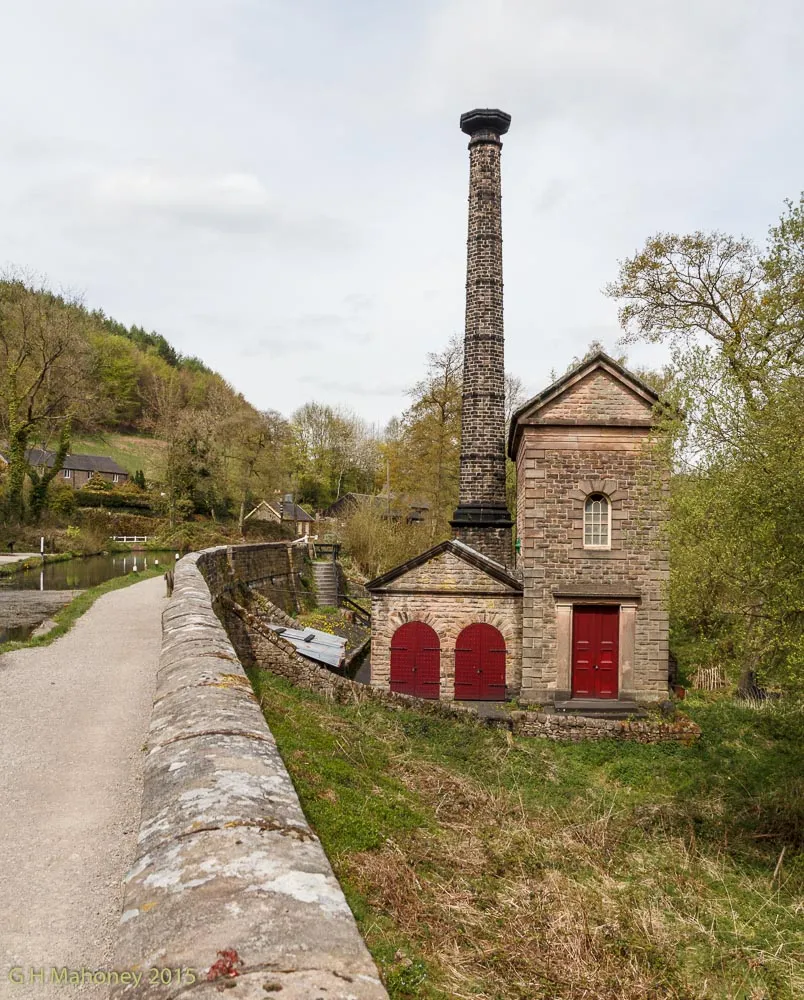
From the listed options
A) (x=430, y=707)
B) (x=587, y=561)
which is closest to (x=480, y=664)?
(x=587, y=561)

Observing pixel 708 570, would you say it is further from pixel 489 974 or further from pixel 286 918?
pixel 286 918

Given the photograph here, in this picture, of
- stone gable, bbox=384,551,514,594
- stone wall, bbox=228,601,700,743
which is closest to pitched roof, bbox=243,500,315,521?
stone gable, bbox=384,551,514,594

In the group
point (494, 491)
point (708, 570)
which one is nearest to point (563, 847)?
point (708, 570)

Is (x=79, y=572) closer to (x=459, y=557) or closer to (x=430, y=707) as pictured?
(x=459, y=557)

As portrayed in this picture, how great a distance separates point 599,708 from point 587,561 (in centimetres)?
347

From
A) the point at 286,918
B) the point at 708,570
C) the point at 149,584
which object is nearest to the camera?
the point at 286,918

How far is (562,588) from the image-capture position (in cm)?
1706

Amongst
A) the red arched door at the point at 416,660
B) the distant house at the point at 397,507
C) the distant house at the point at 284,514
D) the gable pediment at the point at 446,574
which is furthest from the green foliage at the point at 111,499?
the red arched door at the point at 416,660

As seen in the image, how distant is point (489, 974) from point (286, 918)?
78.2 inches

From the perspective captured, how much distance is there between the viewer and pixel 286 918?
239 cm

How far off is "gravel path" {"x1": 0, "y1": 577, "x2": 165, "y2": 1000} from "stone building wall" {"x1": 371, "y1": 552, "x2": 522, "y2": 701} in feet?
26.0

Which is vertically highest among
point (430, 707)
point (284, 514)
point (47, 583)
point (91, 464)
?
point (91, 464)

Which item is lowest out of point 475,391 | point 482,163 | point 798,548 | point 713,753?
point 713,753

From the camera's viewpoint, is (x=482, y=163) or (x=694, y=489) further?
(x=482, y=163)
